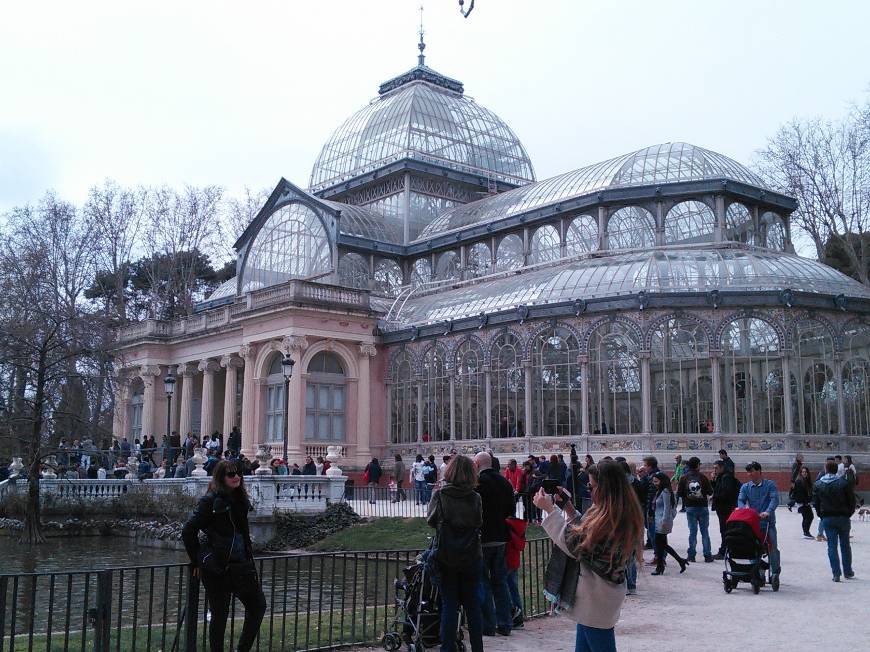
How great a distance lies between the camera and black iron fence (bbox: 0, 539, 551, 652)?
8312 mm

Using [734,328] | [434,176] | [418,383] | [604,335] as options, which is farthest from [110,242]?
[734,328]

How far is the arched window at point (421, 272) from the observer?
43594 mm

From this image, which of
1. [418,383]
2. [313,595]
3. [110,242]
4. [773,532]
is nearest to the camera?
[773,532]

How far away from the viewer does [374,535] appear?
2306cm

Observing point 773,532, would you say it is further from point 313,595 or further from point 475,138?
point 475,138

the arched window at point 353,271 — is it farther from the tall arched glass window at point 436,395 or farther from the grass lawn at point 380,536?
the grass lawn at point 380,536

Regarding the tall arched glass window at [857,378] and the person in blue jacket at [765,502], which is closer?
the person in blue jacket at [765,502]

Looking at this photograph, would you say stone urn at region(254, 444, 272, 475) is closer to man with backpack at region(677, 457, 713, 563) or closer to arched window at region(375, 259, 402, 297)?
arched window at region(375, 259, 402, 297)

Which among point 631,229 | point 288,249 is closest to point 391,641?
point 631,229

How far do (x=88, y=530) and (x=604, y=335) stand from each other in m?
16.8

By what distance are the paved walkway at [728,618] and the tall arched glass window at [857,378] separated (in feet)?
51.6

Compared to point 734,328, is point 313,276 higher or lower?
higher

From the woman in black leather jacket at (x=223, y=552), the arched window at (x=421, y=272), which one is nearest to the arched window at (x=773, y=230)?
the arched window at (x=421, y=272)

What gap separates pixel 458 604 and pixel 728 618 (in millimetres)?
4276
